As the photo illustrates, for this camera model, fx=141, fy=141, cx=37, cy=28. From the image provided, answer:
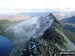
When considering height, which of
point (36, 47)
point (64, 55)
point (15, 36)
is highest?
point (36, 47)

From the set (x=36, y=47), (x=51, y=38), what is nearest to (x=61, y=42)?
(x=51, y=38)

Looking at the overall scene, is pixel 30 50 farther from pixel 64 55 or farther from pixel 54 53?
pixel 64 55

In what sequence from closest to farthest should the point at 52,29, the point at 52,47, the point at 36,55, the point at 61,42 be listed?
the point at 36,55 → the point at 52,47 → the point at 61,42 → the point at 52,29

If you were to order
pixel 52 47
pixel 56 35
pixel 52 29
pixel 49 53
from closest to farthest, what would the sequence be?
pixel 49 53 < pixel 52 47 < pixel 56 35 < pixel 52 29

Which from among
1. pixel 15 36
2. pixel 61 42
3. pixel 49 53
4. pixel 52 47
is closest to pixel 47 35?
pixel 61 42

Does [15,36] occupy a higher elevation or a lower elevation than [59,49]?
lower

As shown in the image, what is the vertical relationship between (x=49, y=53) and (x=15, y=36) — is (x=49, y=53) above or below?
above

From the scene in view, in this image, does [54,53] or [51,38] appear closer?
[54,53]

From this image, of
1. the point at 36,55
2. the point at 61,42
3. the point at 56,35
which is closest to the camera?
the point at 36,55

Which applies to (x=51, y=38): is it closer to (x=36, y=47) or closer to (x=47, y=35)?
(x=47, y=35)
